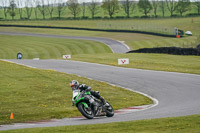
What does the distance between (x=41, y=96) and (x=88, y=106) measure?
5121 mm

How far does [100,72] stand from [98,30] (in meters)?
62.1

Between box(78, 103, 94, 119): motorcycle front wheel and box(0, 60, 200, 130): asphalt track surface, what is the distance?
0.75 ft

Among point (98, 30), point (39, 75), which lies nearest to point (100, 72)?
point (39, 75)

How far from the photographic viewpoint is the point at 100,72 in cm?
3005

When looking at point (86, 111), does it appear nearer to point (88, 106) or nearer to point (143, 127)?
point (88, 106)

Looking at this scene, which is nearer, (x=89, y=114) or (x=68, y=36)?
(x=89, y=114)

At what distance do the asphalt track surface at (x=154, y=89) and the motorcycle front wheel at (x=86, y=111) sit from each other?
0.75 ft

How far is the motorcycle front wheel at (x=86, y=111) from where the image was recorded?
1381cm

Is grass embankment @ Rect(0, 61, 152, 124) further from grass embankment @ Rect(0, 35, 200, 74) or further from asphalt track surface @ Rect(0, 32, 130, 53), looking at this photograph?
asphalt track surface @ Rect(0, 32, 130, 53)

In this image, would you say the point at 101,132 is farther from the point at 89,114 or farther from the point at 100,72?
the point at 100,72

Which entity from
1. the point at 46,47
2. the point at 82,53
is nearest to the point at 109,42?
the point at 82,53

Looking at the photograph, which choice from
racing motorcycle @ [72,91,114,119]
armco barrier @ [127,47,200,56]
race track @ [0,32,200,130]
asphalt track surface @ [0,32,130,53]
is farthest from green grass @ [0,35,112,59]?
racing motorcycle @ [72,91,114,119]

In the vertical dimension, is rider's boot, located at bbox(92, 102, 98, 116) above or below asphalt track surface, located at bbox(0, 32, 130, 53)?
above

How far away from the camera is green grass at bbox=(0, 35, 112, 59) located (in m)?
60.6
